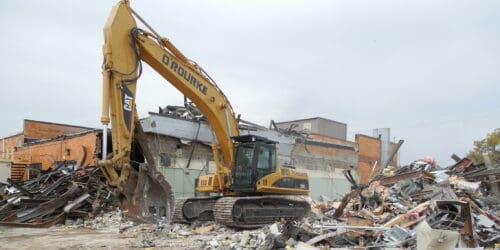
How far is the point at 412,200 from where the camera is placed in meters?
13.8

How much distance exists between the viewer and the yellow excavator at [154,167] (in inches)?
414

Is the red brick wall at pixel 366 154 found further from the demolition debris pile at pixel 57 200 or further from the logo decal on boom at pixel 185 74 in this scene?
the logo decal on boom at pixel 185 74

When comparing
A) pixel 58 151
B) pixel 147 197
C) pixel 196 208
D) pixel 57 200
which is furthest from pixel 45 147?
pixel 147 197

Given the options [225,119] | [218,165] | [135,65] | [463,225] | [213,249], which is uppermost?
[135,65]

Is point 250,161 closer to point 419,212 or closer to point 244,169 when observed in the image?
point 244,169

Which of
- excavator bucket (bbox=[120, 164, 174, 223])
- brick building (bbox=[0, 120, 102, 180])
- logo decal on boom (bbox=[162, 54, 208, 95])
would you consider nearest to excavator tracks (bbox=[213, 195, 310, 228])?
excavator bucket (bbox=[120, 164, 174, 223])

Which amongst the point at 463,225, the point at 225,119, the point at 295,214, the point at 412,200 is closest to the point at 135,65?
the point at 225,119

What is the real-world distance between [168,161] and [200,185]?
18.2 feet

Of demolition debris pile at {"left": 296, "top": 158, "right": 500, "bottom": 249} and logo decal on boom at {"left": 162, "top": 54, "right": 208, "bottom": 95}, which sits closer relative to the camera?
demolition debris pile at {"left": 296, "top": 158, "right": 500, "bottom": 249}

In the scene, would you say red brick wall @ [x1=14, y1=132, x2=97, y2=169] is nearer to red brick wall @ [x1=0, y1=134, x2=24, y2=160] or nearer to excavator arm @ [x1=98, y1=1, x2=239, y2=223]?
red brick wall @ [x1=0, y1=134, x2=24, y2=160]

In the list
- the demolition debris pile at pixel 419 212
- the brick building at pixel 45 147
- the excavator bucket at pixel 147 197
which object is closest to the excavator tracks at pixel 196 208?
the excavator bucket at pixel 147 197

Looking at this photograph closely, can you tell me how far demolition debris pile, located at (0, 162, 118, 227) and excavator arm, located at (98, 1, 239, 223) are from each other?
189 inches

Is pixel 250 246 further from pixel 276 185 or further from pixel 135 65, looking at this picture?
pixel 135 65

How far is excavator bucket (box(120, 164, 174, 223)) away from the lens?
11.1 meters
